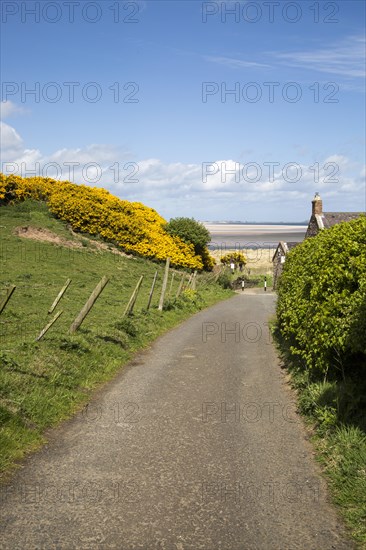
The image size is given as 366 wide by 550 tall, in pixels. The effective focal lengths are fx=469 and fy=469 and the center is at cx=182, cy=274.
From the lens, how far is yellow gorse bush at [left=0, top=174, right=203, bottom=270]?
4638cm

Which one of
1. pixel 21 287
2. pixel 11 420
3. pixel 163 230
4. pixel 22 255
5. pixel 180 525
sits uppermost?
pixel 163 230

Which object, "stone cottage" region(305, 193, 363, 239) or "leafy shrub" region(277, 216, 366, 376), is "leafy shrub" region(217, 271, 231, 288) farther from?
"leafy shrub" region(277, 216, 366, 376)

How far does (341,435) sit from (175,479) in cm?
296

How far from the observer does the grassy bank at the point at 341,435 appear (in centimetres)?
622

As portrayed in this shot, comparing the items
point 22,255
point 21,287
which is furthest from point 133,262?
point 21,287

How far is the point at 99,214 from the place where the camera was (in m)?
46.8

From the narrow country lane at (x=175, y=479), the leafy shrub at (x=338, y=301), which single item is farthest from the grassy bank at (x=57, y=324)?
the leafy shrub at (x=338, y=301)

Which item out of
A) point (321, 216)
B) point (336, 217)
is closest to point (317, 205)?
point (321, 216)

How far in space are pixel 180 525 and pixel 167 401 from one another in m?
5.13

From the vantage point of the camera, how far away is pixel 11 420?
8211 millimetres

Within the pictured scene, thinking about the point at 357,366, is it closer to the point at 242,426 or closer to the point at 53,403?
the point at 242,426

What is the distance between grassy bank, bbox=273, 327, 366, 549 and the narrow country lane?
0.70 ft

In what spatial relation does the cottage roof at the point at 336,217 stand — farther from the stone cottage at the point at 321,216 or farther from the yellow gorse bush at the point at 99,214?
the yellow gorse bush at the point at 99,214

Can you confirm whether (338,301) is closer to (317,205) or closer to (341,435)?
(341,435)
